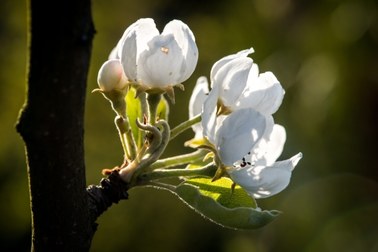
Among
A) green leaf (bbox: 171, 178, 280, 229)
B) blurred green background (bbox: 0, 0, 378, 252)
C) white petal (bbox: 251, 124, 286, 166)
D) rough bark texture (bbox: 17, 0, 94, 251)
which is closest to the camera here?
rough bark texture (bbox: 17, 0, 94, 251)

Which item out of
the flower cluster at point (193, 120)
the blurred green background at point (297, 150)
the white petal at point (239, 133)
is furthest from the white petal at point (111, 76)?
the blurred green background at point (297, 150)

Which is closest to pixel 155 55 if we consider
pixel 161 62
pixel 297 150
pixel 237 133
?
pixel 161 62

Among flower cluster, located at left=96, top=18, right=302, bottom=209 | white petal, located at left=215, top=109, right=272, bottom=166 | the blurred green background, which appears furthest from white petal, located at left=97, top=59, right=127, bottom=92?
the blurred green background

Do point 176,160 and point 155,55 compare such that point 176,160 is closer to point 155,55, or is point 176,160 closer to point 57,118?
point 155,55

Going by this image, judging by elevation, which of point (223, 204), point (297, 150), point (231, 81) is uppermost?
point (231, 81)

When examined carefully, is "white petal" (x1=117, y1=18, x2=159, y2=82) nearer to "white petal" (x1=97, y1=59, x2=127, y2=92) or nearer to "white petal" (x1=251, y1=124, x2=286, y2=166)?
"white petal" (x1=97, y1=59, x2=127, y2=92)

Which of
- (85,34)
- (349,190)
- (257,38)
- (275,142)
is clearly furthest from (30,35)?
(257,38)

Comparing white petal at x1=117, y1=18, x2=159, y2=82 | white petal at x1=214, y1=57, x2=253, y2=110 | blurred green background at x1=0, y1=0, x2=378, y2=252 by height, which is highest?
white petal at x1=117, y1=18, x2=159, y2=82
